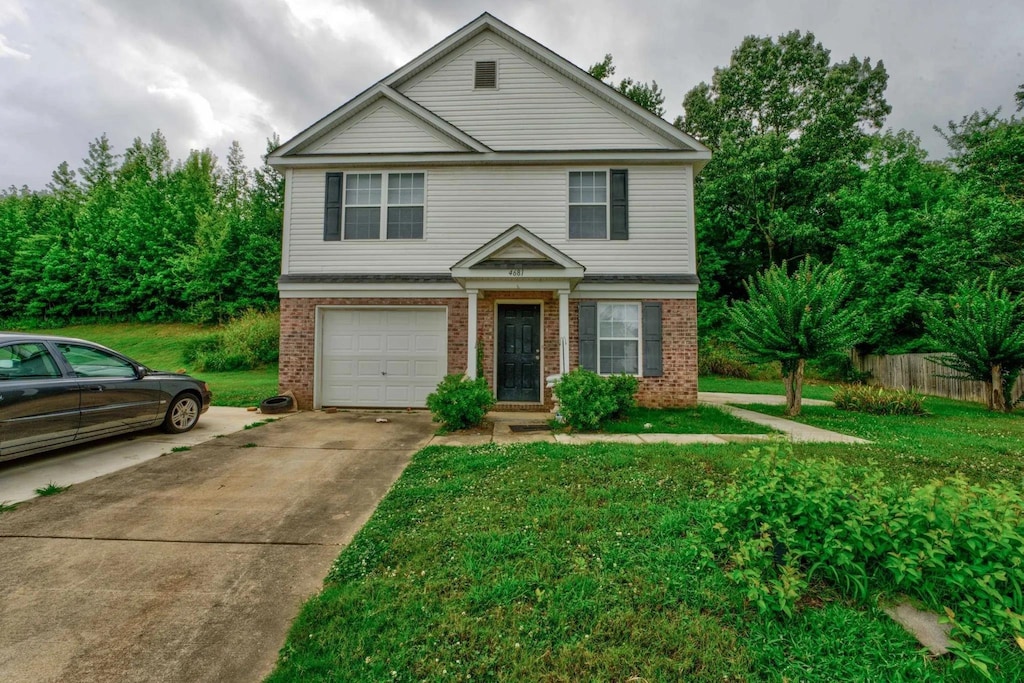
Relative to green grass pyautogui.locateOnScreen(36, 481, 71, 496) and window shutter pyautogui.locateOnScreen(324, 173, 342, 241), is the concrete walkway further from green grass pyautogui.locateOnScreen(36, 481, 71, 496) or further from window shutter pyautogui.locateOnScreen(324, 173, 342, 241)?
window shutter pyautogui.locateOnScreen(324, 173, 342, 241)

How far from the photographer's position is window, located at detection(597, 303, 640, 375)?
969 cm

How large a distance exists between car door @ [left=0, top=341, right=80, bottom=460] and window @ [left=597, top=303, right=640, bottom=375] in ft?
28.3

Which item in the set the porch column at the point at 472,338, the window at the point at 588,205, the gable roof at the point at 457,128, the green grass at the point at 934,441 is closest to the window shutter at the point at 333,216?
the gable roof at the point at 457,128

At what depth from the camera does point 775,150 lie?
20.9 metres

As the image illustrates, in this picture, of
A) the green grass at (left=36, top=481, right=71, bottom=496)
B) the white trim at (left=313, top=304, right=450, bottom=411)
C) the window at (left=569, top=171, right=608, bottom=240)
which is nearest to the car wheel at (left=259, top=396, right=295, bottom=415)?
the white trim at (left=313, top=304, right=450, bottom=411)

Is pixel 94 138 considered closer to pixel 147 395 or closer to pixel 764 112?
pixel 147 395

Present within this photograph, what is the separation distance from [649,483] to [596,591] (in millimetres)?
A: 2021

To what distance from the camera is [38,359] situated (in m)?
5.09

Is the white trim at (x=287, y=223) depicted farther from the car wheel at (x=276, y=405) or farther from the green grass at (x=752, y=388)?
the green grass at (x=752, y=388)

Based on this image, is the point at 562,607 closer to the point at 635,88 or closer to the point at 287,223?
the point at 287,223

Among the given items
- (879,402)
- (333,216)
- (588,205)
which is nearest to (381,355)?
(333,216)

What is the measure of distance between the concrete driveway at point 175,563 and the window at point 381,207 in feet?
19.6

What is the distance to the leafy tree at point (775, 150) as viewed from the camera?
20.9 meters

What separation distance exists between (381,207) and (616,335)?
20.3 feet
